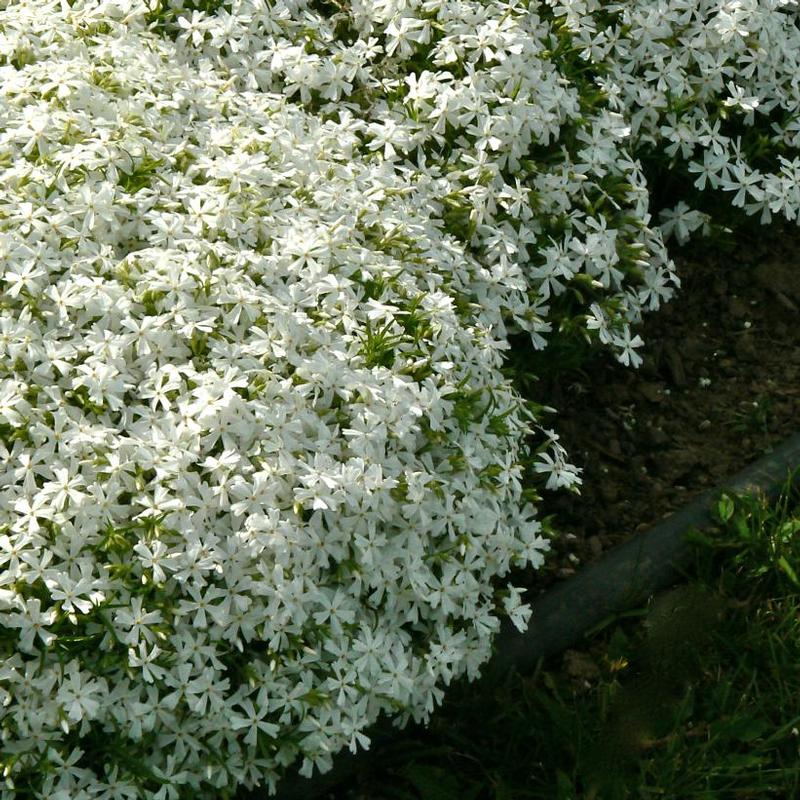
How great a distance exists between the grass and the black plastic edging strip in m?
0.05

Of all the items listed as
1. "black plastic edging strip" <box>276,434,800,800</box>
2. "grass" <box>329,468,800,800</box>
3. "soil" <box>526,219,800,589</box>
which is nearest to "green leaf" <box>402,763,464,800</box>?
"grass" <box>329,468,800,800</box>

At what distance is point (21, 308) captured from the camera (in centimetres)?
355

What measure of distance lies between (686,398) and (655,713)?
141 cm

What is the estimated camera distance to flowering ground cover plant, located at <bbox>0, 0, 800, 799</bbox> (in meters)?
3.18

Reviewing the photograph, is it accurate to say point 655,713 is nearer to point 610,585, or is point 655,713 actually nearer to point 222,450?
point 610,585

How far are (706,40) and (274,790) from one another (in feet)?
10.3

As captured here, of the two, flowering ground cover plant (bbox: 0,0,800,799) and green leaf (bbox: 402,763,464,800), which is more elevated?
flowering ground cover plant (bbox: 0,0,800,799)

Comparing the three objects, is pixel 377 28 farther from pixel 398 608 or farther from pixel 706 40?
pixel 398 608

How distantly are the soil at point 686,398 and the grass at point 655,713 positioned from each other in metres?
0.34

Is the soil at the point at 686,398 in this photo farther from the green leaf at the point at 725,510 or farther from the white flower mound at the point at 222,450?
the white flower mound at the point at 222,450

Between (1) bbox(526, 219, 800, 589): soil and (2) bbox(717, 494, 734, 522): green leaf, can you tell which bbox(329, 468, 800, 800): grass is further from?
(1) bbox(526, 219, 800, 589): soil

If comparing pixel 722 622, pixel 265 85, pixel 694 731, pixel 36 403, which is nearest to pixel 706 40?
pixel 265 85

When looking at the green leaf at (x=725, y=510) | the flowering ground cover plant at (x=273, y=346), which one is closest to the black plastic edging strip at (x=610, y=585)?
the green leaf at (x=725, y=510)

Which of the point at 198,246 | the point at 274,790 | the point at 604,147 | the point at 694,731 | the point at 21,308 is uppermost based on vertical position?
the point at 604,147
